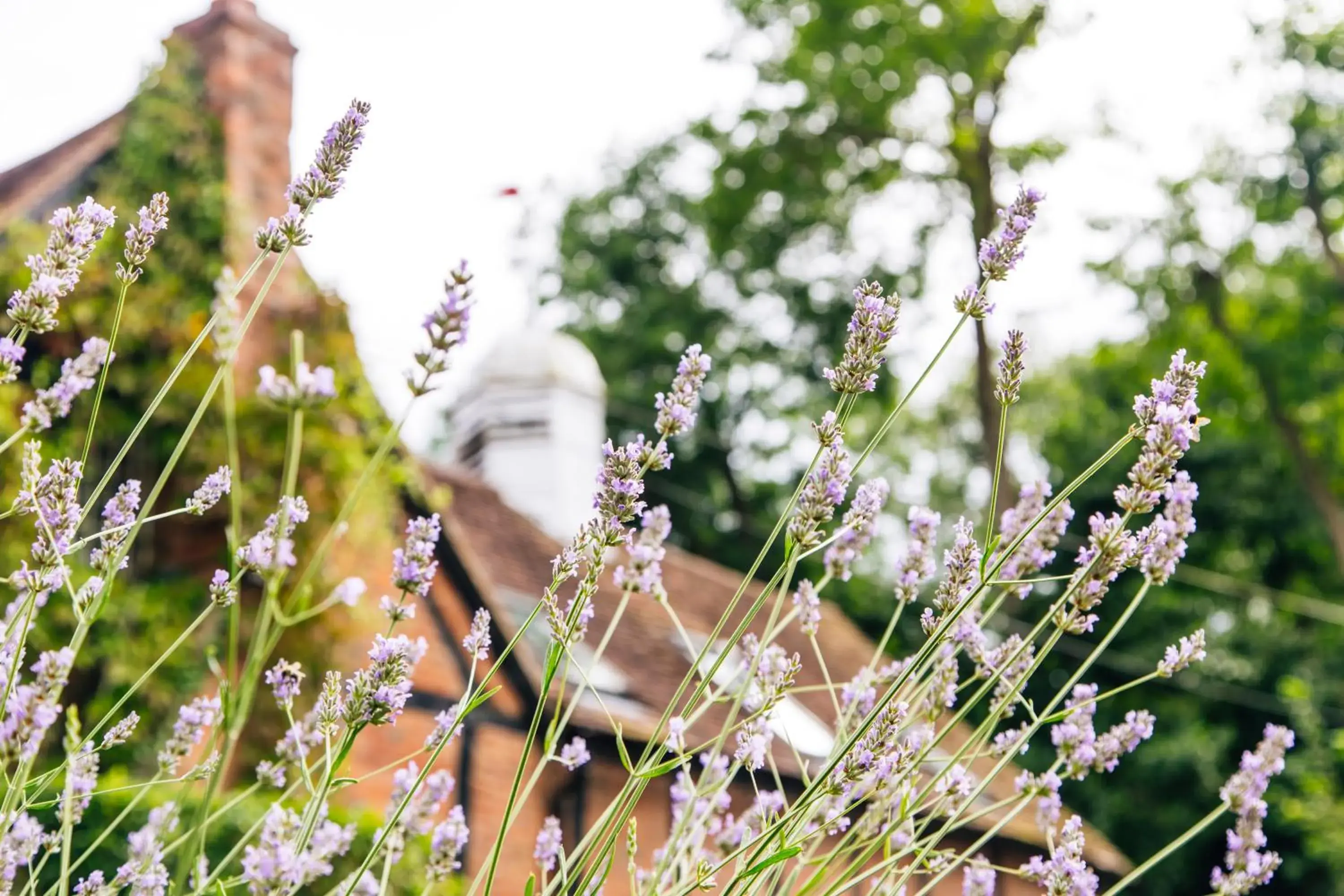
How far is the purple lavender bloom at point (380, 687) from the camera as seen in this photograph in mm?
1479

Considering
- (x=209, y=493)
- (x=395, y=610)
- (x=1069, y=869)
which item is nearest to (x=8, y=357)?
(x=209, y=493)

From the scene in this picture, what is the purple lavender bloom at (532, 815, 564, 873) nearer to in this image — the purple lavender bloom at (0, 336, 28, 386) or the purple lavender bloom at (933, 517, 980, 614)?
the purple lavender bloom at (933, 517, 980, 614)

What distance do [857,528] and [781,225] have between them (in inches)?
655

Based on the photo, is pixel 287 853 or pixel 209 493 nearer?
pixel 287 853

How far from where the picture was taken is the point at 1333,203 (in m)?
17.0

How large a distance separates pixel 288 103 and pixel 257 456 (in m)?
2.96

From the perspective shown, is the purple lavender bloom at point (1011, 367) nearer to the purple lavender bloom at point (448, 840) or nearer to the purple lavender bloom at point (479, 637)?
the purple lavender bloom at point (479, 637)

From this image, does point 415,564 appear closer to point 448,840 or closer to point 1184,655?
point 448,840

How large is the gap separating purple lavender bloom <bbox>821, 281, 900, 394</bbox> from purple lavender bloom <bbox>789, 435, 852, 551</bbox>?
96 millimetres

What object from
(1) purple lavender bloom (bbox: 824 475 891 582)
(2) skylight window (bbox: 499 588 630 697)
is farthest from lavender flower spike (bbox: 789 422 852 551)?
(2) skylight window (bbox: 499 588 630 697)

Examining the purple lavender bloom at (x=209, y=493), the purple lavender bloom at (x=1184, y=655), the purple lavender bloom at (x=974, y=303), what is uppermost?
the purple lavender bloom at (x=974, y=303)

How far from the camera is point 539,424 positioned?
1520 centimetres

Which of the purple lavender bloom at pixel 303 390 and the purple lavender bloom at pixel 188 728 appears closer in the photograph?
the purple lavender bloom at pixel 303 390

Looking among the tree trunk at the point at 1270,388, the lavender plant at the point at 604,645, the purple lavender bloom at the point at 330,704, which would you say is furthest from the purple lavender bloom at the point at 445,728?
the tree trunk at the point at 1270,388
